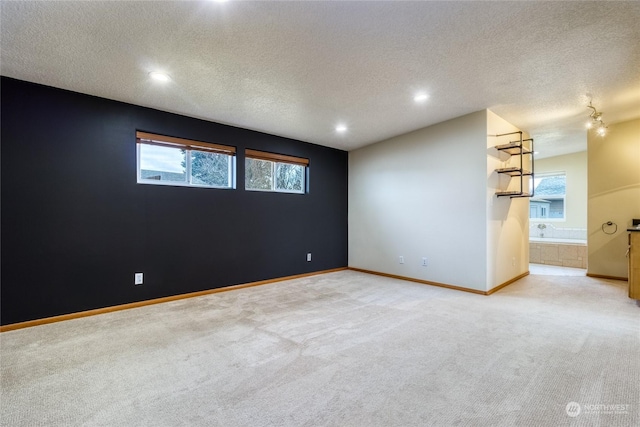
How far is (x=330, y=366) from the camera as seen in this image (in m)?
2.06

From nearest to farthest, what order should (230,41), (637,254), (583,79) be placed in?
(230,41) → (583,79) → (637,254)

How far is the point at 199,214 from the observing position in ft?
13.1

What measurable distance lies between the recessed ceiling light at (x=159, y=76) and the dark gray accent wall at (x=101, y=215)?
2.89 feet

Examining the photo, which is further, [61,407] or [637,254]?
[637,254]

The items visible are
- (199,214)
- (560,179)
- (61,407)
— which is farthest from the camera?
(560,179)

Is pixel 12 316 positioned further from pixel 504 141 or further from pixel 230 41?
pixel 504 141

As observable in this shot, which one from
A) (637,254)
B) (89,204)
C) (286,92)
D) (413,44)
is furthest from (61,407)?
(637,254)

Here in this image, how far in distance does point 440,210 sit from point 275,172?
8.86ft

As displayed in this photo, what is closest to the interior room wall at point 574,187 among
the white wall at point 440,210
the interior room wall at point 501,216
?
the white wall at point 440,210

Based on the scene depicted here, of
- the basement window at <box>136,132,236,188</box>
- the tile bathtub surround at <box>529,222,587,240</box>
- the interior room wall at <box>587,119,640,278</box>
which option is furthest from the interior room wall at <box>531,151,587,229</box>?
the basement window at <box>136,132,236,188</box>

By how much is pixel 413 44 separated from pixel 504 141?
2.85 metres

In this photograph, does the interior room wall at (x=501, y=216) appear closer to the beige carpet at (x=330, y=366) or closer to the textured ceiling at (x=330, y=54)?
the textured ceiling at (x=330, y=54)

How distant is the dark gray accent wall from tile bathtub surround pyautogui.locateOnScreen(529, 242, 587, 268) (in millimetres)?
6111

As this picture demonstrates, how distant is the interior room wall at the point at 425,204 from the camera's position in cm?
408
